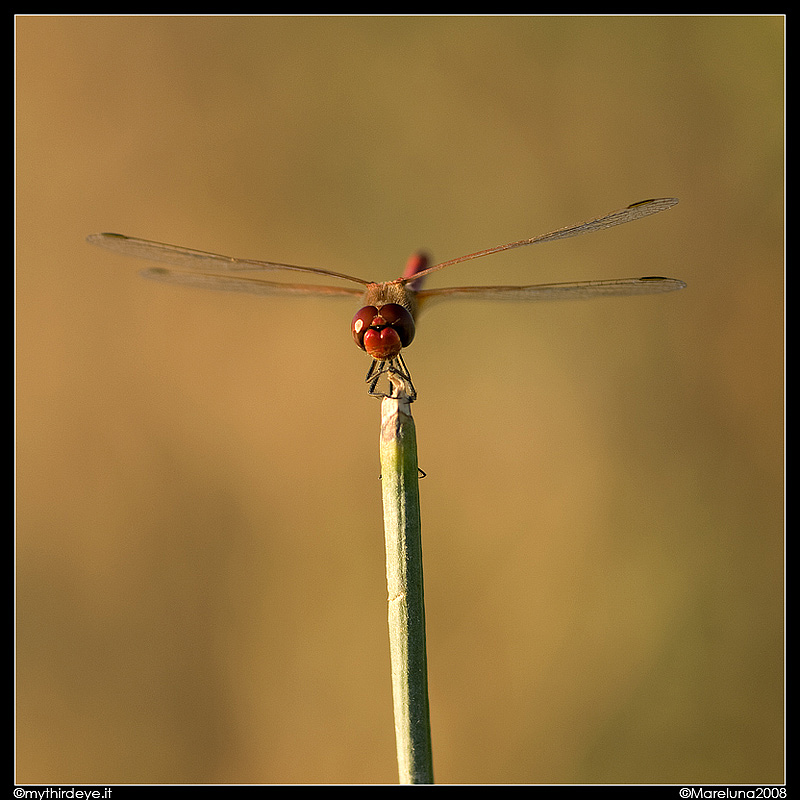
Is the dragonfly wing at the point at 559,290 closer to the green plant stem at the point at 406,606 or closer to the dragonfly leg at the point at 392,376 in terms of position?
the dragonfly leg at the point at 392,376

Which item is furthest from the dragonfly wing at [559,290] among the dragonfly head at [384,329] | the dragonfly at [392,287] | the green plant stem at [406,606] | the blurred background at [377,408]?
the blurred background at [377,408]

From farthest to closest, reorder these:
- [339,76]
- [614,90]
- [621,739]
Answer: [339,76], [614,90], [621,739]

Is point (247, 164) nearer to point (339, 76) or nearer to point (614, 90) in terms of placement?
point (339, 76)

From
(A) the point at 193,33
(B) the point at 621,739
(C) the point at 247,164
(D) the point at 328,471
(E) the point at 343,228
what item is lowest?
(B) the point at 621,739

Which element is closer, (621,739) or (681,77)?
(621,739)

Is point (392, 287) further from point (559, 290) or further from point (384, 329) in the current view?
point (559, 290)

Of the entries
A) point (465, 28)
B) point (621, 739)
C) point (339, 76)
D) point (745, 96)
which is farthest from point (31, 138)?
point (621, 739)

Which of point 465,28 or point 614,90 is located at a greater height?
point 465,28

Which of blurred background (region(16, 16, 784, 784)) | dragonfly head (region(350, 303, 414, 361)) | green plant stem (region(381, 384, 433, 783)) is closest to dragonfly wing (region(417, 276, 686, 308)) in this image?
dragonfly head (region(350, 303, 414, 361))
